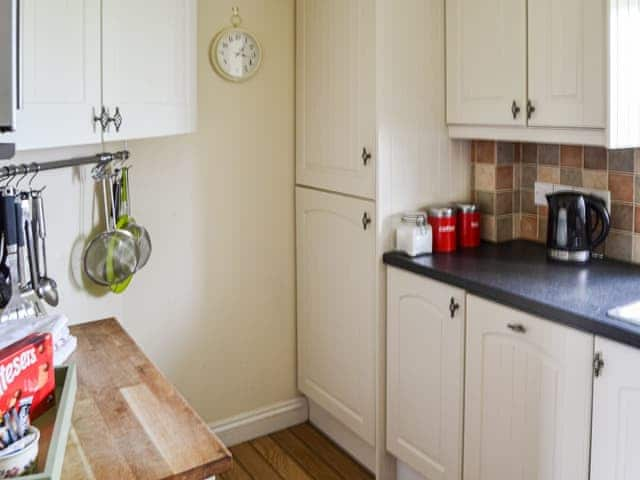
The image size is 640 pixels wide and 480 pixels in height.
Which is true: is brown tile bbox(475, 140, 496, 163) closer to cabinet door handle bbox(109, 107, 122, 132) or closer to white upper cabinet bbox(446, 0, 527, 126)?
white upper cabinet bbox(446, 0, 527, 126)

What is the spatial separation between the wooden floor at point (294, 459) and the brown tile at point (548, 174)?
4.26 feet

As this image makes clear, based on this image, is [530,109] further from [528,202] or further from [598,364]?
[598,364]

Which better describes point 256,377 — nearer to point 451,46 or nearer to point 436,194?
point 436,194

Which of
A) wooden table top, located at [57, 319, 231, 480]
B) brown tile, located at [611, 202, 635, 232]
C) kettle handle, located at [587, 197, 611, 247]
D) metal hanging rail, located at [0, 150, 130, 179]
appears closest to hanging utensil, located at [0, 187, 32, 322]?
metal hanging rail, located at [0, 150, 130, 179]

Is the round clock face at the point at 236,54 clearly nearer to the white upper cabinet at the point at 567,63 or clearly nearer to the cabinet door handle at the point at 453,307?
the white upper cabinet at the point at 567,63

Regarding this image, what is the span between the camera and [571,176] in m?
2.48

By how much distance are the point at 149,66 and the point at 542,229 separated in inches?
59.1

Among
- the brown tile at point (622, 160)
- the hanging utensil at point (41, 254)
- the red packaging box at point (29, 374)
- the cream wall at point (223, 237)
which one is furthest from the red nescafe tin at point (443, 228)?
the red packaging box at point (29, 374)

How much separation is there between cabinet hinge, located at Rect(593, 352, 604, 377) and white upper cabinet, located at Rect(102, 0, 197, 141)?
1.40 m

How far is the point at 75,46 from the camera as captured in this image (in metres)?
1.85

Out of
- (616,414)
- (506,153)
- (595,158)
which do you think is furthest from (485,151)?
(616,414)

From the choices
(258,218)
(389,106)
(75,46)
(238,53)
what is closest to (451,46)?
(389,106)

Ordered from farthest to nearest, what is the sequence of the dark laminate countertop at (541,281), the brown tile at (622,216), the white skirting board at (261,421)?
the white skirting board at (261,421)
the brown tile at (622,216)
the dark laminate countertop at (541,281)

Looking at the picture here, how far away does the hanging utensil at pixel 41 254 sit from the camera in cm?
215
